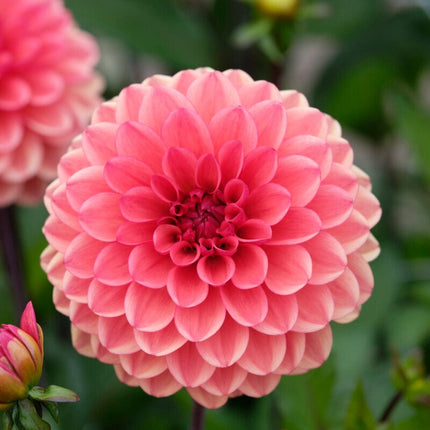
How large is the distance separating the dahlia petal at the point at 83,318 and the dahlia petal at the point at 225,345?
59 mm

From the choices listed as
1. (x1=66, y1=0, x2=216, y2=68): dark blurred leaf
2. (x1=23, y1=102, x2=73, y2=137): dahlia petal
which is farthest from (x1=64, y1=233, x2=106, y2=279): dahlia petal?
(x1=66, y1=0, x2=216, y2=68): dark blurred leaf

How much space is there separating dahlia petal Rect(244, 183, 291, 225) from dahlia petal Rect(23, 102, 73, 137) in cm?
22

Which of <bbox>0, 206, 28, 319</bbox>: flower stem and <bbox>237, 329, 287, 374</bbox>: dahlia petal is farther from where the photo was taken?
<bbox>0, 206, 28, 319</bbox>: flower stem

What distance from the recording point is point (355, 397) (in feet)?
1.49

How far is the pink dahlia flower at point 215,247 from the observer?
0.36 m

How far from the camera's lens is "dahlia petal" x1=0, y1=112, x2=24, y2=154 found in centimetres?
54

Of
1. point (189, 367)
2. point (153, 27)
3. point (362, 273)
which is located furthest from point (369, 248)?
point (153, 27)

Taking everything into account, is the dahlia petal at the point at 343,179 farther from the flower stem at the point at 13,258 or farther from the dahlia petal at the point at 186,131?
the flower stem at the point at 13,258

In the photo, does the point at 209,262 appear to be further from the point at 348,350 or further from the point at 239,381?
the point at 348,350

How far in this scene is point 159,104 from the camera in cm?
38

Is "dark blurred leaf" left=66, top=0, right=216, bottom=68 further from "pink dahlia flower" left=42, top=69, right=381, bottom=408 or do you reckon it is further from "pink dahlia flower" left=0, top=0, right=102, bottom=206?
"pink dahlia flower" left=42, top=69, right=381, bottom=408

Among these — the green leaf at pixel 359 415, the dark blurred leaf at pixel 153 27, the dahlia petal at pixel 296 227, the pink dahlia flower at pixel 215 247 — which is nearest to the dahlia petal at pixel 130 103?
the pink dahlia flower at pixel 215 247

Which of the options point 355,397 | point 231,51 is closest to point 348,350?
point 355,397

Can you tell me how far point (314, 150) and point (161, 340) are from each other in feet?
0.43
